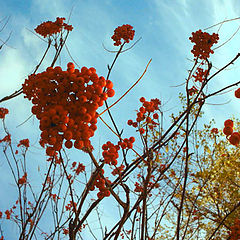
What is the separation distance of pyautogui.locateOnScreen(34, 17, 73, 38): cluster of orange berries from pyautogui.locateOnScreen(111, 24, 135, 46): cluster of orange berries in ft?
2.96

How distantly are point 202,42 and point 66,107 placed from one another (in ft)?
9.90

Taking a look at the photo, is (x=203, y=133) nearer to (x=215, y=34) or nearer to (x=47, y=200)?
(x=215, y=34)

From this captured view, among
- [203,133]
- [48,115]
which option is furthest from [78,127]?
[203,133]

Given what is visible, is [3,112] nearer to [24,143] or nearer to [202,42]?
[24,143]

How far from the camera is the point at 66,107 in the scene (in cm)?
109

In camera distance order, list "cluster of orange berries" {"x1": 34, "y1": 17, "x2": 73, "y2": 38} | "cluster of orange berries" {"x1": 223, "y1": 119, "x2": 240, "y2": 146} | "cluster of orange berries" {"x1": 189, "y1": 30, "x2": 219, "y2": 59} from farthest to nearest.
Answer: "cluster of orange berries" {"x1": 34, "y1": 17, "x2": 73, "y2": 38} → "cluster of orange berries" {"x1": 189, "y1": 30, "x2": 219, "y2": 59} → "cluster of orange berries" {"x1": 223, "y1": 119, "x2": 240, "y2": 146}

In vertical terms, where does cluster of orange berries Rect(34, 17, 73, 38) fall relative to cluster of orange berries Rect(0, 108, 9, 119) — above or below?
above

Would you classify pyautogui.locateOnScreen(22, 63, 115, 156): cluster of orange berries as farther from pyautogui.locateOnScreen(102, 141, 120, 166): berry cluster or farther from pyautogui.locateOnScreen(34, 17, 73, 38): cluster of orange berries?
pyautogui.locateOnScreen(34, 17, 73, 38): cluster of orange berries

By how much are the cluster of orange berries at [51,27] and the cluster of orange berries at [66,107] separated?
2.76 metres

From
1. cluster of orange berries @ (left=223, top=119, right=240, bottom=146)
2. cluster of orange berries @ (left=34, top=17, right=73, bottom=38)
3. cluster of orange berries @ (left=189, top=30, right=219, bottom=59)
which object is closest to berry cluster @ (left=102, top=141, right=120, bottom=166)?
cluster of orange berries @ (left=223, top=119, right=240, bottom=146)

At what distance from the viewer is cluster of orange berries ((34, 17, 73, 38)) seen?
3536 millimetres

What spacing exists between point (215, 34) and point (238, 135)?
8.23 ft

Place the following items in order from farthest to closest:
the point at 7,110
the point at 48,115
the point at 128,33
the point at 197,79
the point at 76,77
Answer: the point at 7,110 → the point at 197,79 → the point at 128,33 → the point at 76,77 → the point at 48,115

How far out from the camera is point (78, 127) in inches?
43.5
